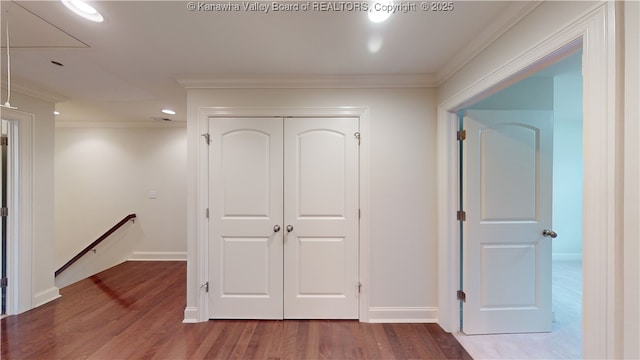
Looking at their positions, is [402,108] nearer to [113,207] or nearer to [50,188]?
[50,188]

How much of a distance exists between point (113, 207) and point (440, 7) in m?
5.26

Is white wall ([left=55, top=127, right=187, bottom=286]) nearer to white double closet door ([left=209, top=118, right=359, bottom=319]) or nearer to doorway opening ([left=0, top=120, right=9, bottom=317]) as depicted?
doorway opening ([left=0, top=120, right=9, bottom=317])

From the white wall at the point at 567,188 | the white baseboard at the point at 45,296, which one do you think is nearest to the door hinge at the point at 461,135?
the white wall at the point at 567,188

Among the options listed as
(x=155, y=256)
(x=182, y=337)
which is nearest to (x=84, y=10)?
(x=182, y=337)

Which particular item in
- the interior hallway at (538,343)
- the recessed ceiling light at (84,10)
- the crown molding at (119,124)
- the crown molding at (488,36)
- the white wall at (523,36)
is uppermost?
the recessed ceiling light at (84,10)

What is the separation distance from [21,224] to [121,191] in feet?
5.57

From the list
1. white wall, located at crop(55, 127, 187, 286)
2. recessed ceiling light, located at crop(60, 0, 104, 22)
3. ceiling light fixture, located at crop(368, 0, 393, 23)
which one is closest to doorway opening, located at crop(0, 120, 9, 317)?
white wall, located at crop(55, 127, 187, 286)

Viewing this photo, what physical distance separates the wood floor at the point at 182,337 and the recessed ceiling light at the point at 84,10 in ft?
7.75

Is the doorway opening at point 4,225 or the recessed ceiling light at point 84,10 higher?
the recessed ceiling light at point 84,10

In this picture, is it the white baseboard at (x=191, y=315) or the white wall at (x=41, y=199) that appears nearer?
the white baseboard at (x=191, y=315)

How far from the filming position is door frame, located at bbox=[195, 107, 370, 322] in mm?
2414

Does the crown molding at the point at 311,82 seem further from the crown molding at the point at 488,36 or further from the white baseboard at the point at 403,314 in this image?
the white baseboard at the point at 403,314

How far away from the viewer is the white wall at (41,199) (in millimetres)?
2713

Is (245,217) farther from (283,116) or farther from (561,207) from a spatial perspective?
(561,207)
